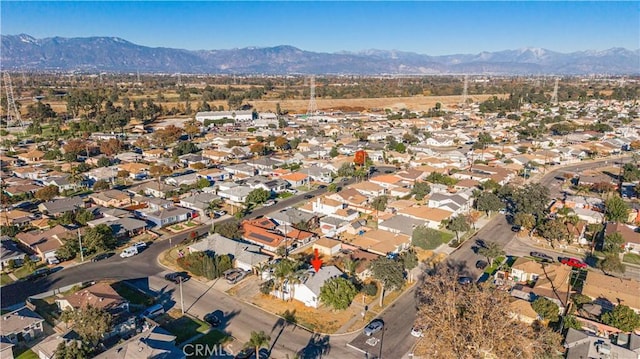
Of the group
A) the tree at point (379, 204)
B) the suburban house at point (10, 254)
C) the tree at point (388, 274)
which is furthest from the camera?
the tree at point (379, 204)

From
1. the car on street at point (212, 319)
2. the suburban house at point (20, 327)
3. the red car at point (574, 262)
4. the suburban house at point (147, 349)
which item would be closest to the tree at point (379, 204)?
the red car at point (574, 262)

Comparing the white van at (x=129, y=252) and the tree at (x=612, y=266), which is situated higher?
the tree at (x=612, y=266)

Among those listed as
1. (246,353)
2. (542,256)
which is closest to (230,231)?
(246,353)

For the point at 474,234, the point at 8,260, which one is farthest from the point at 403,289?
the point at 8,260

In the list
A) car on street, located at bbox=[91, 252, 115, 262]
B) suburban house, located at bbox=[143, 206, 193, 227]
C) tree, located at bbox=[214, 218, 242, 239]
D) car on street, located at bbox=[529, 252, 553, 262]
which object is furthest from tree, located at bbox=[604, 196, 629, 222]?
car on street, located at bbox=[91, 252, 115, 262]

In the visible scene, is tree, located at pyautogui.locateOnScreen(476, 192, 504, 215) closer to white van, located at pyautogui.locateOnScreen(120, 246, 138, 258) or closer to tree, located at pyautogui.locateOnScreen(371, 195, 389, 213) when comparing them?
tree, located at pyautogui.locateOnScreen(371, 195, 389, 213)

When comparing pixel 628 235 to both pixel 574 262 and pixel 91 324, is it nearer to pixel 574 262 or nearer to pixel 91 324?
pixel 574 262

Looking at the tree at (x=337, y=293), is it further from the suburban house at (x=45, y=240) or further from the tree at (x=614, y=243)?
the tree at (x=614, y=243)
